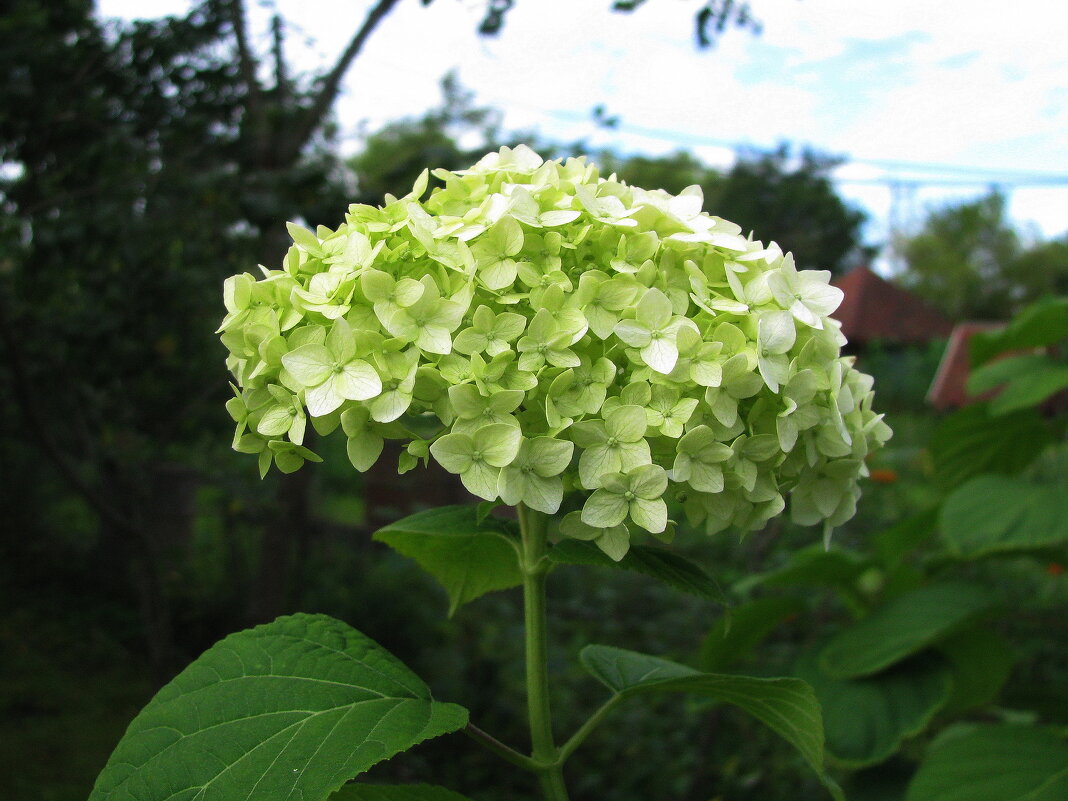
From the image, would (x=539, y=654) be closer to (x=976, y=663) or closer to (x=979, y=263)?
(x=976, y=663)

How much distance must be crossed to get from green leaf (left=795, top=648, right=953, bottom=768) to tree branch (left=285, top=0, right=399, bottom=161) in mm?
2147

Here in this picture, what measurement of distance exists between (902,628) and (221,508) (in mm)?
2967

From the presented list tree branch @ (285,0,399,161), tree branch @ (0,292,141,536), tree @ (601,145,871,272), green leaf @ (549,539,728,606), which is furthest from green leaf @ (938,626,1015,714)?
tree @ (601,145,871,272)

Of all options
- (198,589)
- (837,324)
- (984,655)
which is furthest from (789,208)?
(837,324)

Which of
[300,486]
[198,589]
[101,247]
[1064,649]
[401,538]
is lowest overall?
[198,589]

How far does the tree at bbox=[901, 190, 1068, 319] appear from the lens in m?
21.8

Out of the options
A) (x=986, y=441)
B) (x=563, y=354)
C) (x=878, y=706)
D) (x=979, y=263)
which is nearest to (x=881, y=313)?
(x=986, y=441)

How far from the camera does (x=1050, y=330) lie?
217 centimetres

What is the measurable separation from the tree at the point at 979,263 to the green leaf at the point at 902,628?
20695mm

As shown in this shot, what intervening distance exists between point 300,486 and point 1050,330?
2624mm

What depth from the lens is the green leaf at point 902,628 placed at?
1865 mm

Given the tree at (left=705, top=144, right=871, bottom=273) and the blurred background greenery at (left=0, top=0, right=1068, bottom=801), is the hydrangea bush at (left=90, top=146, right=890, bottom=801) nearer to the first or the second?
the blurred background greenery at (left=0, top=0, right=1068, bottom=801)

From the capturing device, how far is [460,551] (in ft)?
3.56

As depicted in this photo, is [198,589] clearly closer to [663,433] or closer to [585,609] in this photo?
[585,609]
